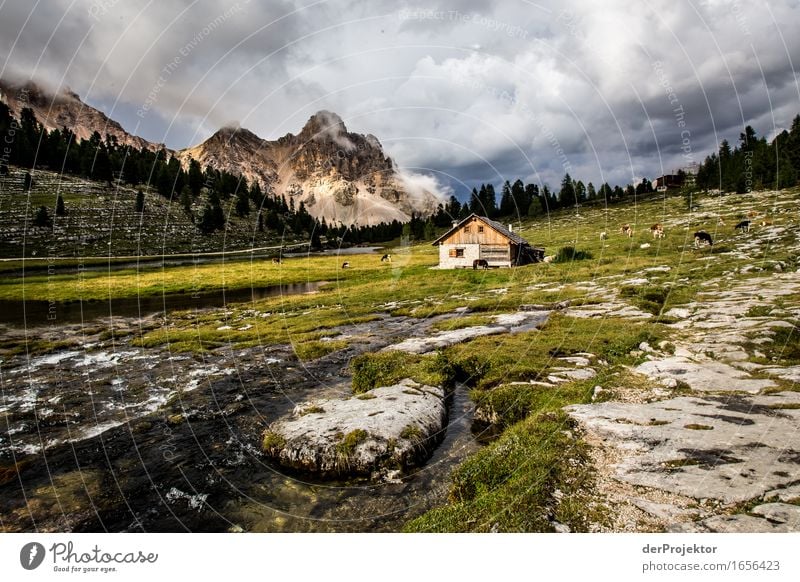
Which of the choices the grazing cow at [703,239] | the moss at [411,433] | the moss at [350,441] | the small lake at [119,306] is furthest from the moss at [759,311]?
the small lake at [119,306]

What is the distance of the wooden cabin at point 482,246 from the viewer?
181 ft

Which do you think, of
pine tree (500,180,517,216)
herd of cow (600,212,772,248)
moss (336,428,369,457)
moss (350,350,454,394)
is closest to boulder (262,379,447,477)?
moss (336,428,369,457)

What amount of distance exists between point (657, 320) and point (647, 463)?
14447 millimetres

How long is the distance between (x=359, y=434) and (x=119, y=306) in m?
45.2

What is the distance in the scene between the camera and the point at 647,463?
751 centimetres

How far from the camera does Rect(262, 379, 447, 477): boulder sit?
9.89 m

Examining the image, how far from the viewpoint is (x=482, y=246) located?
184 ft

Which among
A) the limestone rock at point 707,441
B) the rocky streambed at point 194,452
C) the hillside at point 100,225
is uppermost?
the hillside at point 100,225

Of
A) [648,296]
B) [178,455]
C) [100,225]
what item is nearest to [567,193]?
[648,296]

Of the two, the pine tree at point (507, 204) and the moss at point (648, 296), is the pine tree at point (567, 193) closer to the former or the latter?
the pine tree at point (507, 204)

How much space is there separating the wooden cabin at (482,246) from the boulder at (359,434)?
4479cm

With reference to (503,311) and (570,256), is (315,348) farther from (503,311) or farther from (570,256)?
(570,256)

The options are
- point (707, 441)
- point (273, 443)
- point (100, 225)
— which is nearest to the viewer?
point (707, 441)

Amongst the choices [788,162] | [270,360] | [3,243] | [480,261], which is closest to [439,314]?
[270,360]
